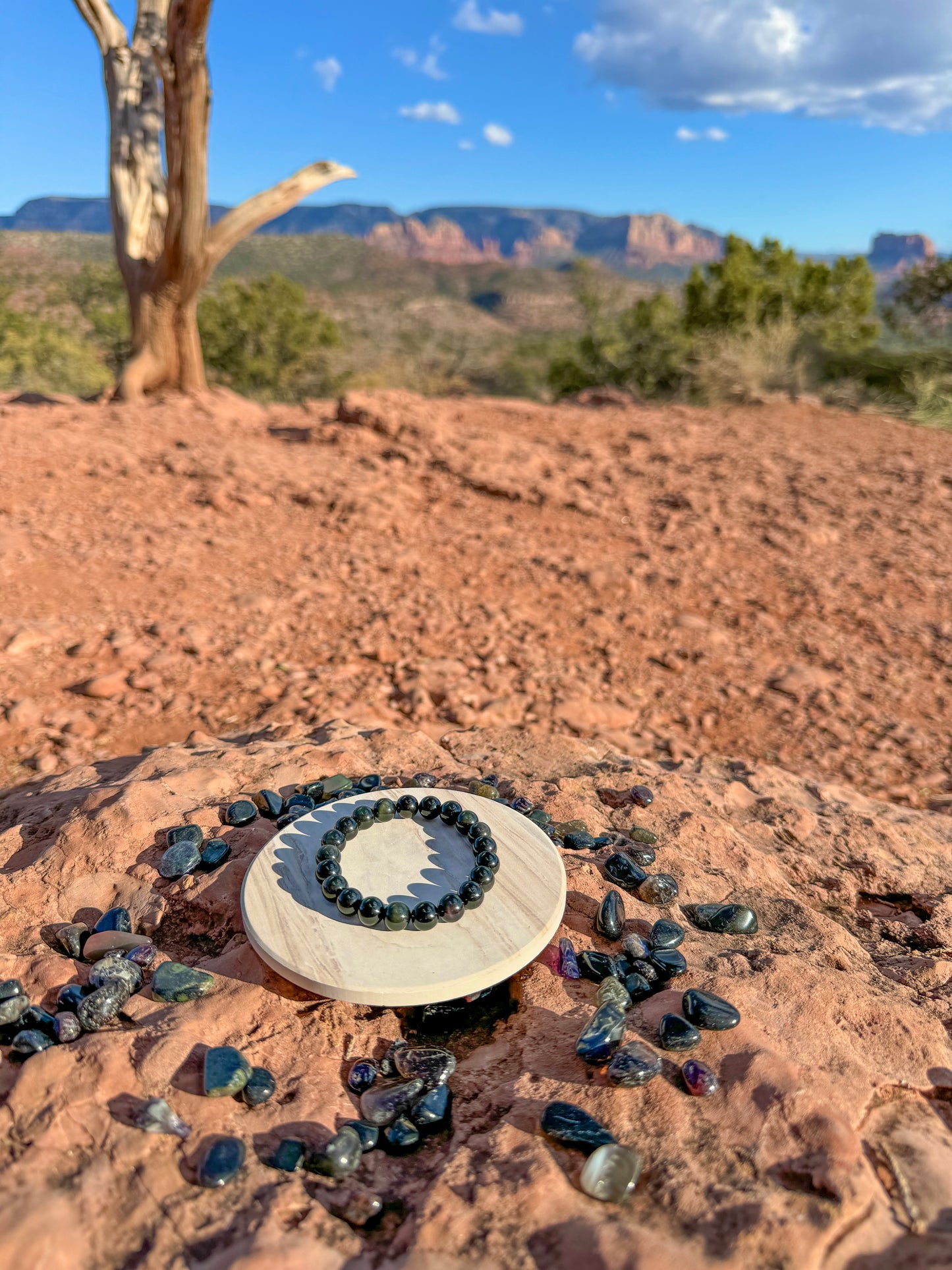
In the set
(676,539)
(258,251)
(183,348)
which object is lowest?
(676,539)

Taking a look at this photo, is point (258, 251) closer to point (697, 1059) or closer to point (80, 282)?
point (80, 282)

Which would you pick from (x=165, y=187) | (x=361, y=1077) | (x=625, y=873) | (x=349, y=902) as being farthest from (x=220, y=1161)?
(x=165, y=187)

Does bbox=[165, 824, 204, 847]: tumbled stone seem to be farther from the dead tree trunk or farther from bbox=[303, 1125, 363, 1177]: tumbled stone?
the dead tree trunk

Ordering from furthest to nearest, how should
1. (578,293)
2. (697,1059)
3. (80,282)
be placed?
(80,282) → (578,293) → (697,1059)

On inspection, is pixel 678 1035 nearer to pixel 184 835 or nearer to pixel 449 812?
pixel 449 812

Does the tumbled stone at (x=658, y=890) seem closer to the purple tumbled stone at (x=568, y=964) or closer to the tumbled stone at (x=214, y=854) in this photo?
the purple tumbled stone at (x=568, y=964)

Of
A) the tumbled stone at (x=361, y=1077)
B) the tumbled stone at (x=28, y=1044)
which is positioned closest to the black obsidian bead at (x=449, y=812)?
the tumbled stone at (x=361, y=1077)

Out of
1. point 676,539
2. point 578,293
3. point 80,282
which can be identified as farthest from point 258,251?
point 676,539

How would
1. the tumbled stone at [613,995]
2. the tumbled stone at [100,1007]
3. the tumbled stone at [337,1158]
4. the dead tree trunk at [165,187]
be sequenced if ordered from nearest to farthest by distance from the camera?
the tumbled stone at [337,1158] → the tumbled stone at [100,1007] → the tumbled stone at [613,995] → the dead tree trunk at [165,187]
